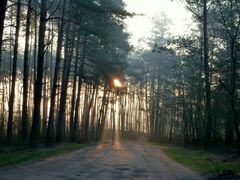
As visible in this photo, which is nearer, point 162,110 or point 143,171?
point 143,171

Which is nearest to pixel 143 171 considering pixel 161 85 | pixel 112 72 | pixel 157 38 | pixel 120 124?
pixel 112 72

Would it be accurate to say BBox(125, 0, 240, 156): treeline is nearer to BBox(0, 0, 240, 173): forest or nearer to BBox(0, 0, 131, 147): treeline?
BBox(0, 0, 240, 173): forest

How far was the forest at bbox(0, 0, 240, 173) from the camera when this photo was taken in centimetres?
2262

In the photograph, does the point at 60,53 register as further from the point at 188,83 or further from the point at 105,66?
the point at 188,83

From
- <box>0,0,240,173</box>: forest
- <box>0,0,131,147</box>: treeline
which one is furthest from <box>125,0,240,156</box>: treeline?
<box>0,0,131,147</box>: treeline

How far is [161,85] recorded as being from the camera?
229ft

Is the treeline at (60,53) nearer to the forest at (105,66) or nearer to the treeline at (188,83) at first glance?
the forest at (105,66)

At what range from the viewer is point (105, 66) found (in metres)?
36.1

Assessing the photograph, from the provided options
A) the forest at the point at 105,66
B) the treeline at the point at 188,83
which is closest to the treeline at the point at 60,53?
the forest at the point at 105,66

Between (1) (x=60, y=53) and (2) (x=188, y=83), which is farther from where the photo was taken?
(2) (x=188, y=83)

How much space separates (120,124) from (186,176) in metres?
67.9

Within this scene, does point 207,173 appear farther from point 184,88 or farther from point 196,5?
point 184,88

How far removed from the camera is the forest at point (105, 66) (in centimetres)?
2262

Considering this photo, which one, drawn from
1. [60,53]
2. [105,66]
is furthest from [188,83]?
[60,53]
